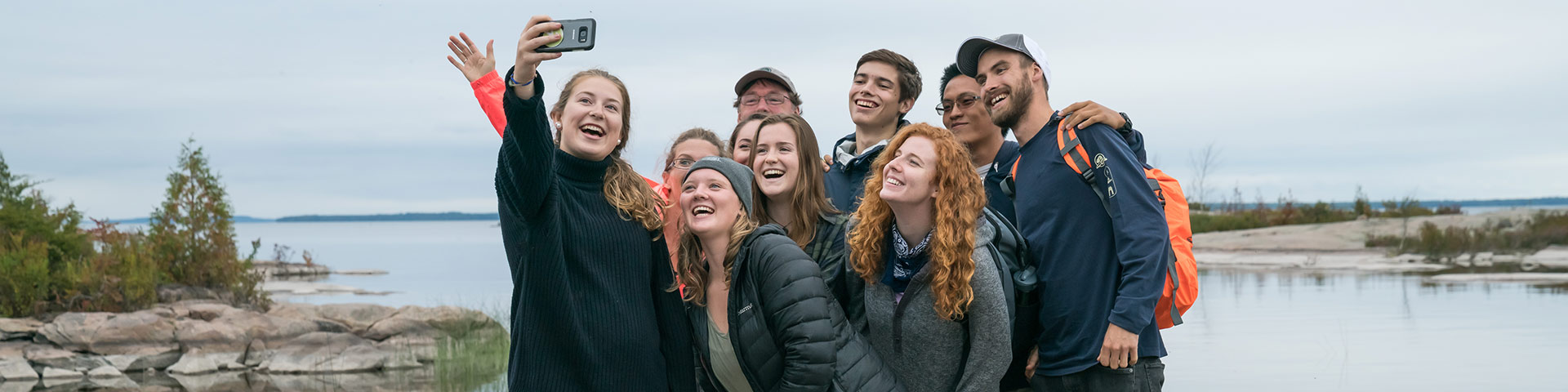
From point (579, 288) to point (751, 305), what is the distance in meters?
0.49

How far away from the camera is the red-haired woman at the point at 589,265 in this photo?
2666mm

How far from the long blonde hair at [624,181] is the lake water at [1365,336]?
6191 millimetres

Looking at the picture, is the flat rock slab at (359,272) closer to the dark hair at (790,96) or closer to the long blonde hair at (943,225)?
the dark hair at (790,96)

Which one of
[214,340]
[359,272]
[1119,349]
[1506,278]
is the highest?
[1119,349]

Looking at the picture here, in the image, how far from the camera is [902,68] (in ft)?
14.4

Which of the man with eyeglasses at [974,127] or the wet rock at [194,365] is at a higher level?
the man with eyeglasses at [974,127]

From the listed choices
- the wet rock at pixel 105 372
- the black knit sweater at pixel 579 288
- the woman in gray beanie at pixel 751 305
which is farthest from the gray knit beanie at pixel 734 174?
the wet rock at pixel 105 372

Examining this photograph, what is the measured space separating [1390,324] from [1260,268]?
8.28 m

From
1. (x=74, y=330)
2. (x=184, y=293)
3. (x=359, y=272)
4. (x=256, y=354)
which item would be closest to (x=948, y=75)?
(x=256, y=354)

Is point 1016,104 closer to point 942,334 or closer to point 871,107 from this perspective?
point 942,334

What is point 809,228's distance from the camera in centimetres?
349

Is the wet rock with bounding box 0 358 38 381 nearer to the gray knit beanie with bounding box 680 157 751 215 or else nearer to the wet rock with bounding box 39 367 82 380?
the wet rock with bounding box 39 367 82 380

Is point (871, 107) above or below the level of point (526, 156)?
above

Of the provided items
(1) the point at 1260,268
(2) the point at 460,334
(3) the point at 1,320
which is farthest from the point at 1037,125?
(1) the point at 1260,268
